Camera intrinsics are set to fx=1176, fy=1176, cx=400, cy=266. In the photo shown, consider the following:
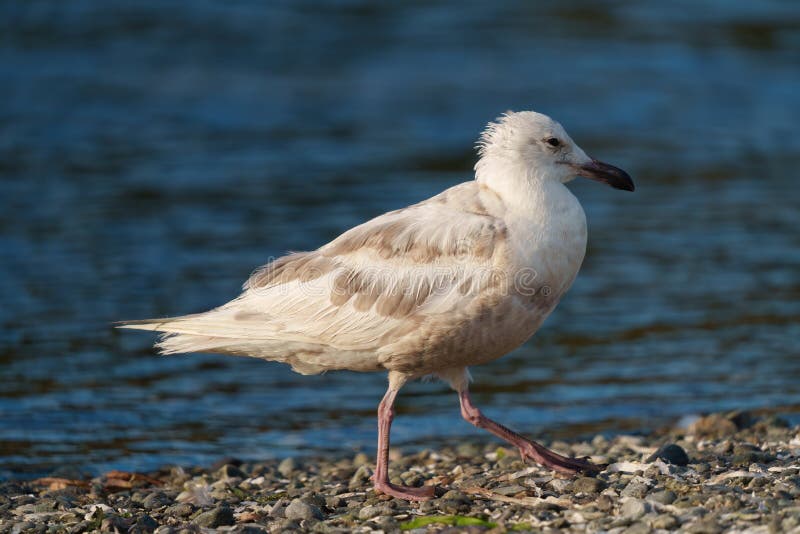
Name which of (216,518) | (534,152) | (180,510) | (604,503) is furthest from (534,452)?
(180,510)

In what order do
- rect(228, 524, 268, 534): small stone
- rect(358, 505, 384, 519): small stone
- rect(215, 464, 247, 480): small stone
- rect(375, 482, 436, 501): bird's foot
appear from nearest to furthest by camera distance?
1. rect(228, 524, 268, 534): small stone
2. rect(358, 505, 384, 519): small stone
3. rect(375, 482, 436, 501): bird's foot
4. rect(215, 464, 247, 480): small stone

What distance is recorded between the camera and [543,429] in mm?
9125

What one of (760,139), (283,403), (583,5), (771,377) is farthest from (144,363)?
(583,5)

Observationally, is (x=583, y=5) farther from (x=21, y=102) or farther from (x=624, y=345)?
(x=624, y=345)

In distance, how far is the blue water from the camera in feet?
31.4

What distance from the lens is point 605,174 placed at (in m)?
7.08

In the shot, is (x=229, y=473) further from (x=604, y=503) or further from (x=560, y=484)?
(x=604, y=503)

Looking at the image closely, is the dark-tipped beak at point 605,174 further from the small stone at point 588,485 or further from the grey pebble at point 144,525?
the grey pebble at point 144,525

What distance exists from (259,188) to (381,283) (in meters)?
9.23

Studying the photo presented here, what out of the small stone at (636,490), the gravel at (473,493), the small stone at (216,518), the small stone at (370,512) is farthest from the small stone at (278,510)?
the small stone at (636,490)

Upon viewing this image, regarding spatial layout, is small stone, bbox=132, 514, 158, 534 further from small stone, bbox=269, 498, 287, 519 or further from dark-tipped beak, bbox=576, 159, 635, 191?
dark-tipped beak, bbox=576, 159, 635, 191

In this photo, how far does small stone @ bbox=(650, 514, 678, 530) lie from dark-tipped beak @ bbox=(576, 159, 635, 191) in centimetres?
218

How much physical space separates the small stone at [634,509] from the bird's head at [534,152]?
77.4 inches

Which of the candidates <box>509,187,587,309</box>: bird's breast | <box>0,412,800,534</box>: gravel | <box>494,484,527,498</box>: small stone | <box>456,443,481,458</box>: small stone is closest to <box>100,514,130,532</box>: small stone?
<box>0,412,800,534</box>: gravel
